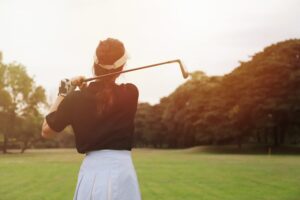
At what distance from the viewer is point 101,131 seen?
8.07ft

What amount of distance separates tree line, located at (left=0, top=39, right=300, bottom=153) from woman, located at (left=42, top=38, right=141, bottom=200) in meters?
38.0

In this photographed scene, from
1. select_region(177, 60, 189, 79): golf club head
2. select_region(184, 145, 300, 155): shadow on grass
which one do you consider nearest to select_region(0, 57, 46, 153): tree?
select_region(184, 145, 300, 155): shadow on grass

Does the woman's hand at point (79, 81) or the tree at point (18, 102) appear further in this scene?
the tree at point (18, 102)

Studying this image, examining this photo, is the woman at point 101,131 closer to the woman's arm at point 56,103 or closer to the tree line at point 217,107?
the woman's arm at point 56,103

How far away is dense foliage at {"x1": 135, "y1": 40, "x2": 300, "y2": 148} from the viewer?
39812mm

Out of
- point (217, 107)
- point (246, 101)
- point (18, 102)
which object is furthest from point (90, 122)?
point (18, 102)

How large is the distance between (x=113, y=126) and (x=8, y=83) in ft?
155

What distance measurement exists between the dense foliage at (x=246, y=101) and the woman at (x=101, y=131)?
38.0 metres

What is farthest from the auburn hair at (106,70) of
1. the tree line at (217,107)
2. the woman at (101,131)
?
the tree line at (217,107)

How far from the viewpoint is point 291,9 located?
1515 cm

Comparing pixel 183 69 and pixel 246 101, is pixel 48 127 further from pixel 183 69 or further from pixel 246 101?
pixel 246 101

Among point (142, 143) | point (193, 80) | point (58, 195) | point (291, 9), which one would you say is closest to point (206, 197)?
point (58, 195)

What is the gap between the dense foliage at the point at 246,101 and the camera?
131 feet

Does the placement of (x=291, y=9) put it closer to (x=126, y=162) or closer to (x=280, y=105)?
(x=126, y=162)
